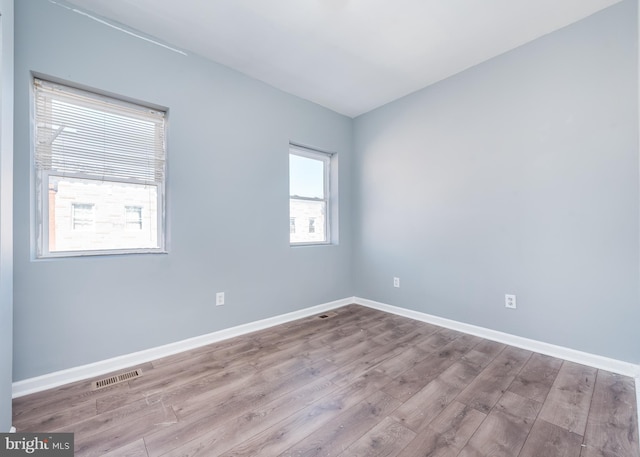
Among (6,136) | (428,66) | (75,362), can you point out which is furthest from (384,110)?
(75,362)

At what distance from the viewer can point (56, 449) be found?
49.4 inches

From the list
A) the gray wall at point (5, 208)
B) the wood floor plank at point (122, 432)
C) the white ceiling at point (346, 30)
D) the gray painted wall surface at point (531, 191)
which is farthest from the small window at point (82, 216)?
the gray painted wall surface at point (531, 191)

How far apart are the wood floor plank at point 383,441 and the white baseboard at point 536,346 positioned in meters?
1.62

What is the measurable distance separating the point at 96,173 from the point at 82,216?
1.10 feet

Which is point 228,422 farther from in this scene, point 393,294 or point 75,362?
point 393,294

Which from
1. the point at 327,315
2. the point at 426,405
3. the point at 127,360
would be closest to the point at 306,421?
the point at 426,405

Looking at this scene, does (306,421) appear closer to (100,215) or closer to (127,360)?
(127,360)

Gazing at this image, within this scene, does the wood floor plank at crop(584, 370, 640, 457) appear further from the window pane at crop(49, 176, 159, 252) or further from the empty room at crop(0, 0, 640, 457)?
the window pane at crop(49, 176, 159, 252)

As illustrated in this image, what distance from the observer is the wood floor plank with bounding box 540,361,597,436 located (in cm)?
145

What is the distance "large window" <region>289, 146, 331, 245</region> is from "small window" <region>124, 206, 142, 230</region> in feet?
4.97

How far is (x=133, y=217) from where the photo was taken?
86.5 inches

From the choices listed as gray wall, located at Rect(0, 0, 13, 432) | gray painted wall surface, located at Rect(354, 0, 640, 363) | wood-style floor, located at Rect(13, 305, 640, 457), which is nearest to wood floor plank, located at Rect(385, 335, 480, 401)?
wood-style floor, located at Rect(13, 305, 640, 457)

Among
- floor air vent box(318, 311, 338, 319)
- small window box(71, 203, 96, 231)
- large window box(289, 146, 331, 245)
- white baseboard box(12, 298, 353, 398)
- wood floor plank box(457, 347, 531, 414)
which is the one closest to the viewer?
wood floor plank box(457, 347, 531, 414)

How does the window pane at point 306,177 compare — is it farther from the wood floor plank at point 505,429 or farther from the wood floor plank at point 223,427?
the wood floor plank at point 505,429
